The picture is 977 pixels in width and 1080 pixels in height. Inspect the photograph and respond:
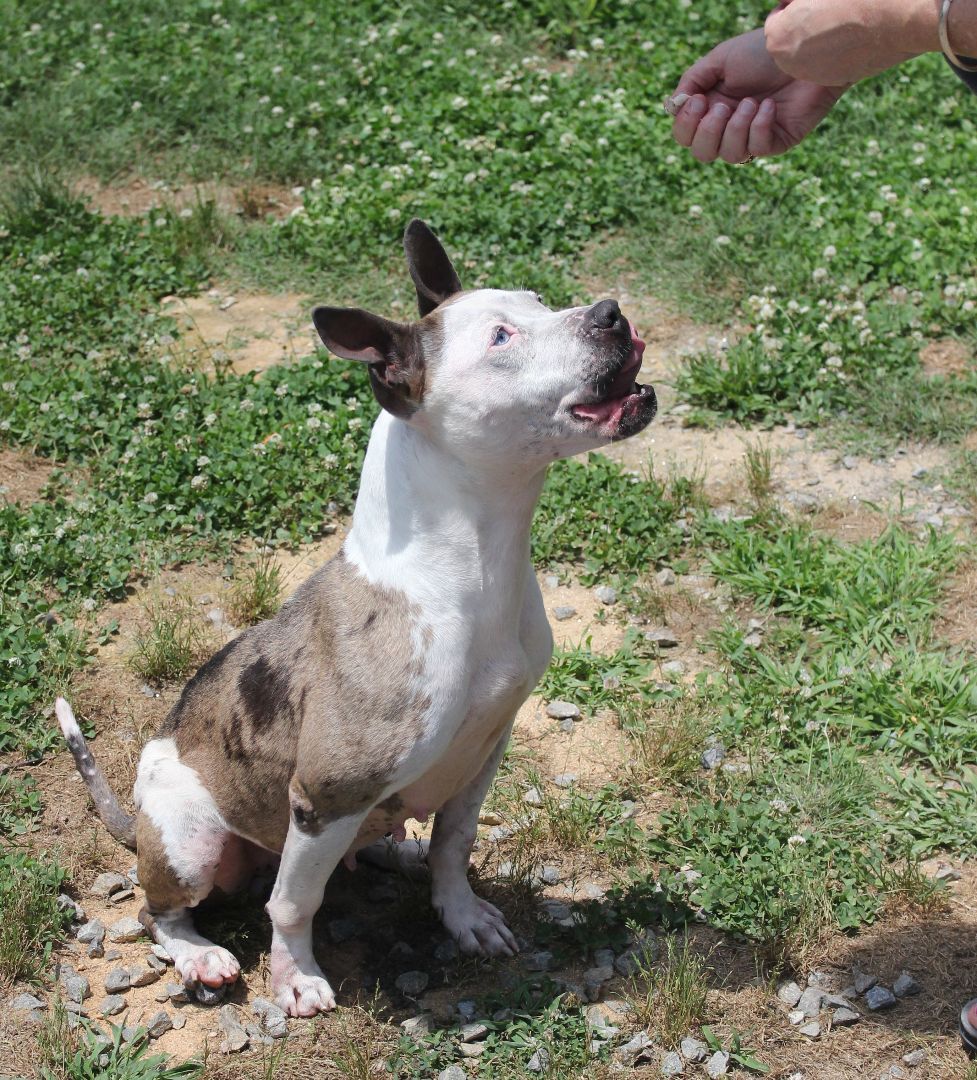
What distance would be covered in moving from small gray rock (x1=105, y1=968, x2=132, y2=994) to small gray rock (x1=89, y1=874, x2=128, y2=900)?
38 cm

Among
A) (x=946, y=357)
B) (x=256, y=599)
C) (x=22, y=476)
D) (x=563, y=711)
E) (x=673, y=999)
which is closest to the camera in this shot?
(x=673, y=999)

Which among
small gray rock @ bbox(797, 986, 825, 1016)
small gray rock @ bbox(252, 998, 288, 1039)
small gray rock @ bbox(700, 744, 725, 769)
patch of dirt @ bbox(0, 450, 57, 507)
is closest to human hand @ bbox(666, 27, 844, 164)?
small gray rock @ bbox(700, 744, 725, 769)

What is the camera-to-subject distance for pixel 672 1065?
12.0 feet

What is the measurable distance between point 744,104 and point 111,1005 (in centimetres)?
321

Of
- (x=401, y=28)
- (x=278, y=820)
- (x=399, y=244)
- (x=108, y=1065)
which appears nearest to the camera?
(x=108, y=1065)

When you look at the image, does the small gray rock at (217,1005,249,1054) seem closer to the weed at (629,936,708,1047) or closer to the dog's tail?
the dog's tail

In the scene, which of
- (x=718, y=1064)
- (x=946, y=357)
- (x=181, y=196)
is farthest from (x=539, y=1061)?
(x=181, y=196)

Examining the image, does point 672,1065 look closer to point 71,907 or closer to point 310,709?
point 310,709

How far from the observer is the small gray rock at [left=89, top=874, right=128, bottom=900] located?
A: 438 centimetres

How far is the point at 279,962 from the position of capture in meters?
3.91

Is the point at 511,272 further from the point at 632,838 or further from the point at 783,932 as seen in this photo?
the point at 783,932

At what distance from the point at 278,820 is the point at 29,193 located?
5.39 metres

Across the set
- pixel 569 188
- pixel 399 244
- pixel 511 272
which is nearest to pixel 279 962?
pixel 511 272

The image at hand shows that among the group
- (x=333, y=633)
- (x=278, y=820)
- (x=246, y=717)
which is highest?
(x=333, y=633)
